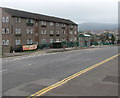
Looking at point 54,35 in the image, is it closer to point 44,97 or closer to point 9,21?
point 9,21

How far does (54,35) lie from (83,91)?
1988 inches

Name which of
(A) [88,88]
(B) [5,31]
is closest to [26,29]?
(B) [5,31]

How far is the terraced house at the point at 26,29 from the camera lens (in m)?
43.2

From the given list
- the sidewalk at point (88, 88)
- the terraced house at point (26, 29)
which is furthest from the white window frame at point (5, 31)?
the sidewalk at point (88, 88)

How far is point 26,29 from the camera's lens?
4772 centimetres

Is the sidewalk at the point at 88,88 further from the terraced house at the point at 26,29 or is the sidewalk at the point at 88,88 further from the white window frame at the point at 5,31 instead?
the white window frame at the point at 5,31

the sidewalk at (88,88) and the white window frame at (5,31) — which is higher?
the white window frame at (5,31)

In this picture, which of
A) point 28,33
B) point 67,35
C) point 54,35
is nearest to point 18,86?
point 28,33

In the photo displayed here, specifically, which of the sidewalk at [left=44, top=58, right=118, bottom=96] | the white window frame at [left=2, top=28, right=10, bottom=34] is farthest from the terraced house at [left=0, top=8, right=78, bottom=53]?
the sidewalk at [left=44, top=58, right=118, bottom=96]

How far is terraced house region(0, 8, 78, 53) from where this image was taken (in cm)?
4316

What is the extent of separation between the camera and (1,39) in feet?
142

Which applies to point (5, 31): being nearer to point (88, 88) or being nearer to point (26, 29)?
point (26, 29)

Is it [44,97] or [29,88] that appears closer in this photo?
[44,97]

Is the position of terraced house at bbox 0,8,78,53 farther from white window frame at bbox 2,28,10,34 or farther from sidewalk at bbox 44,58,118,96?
sidewalk at bbox 44,58,118,96
